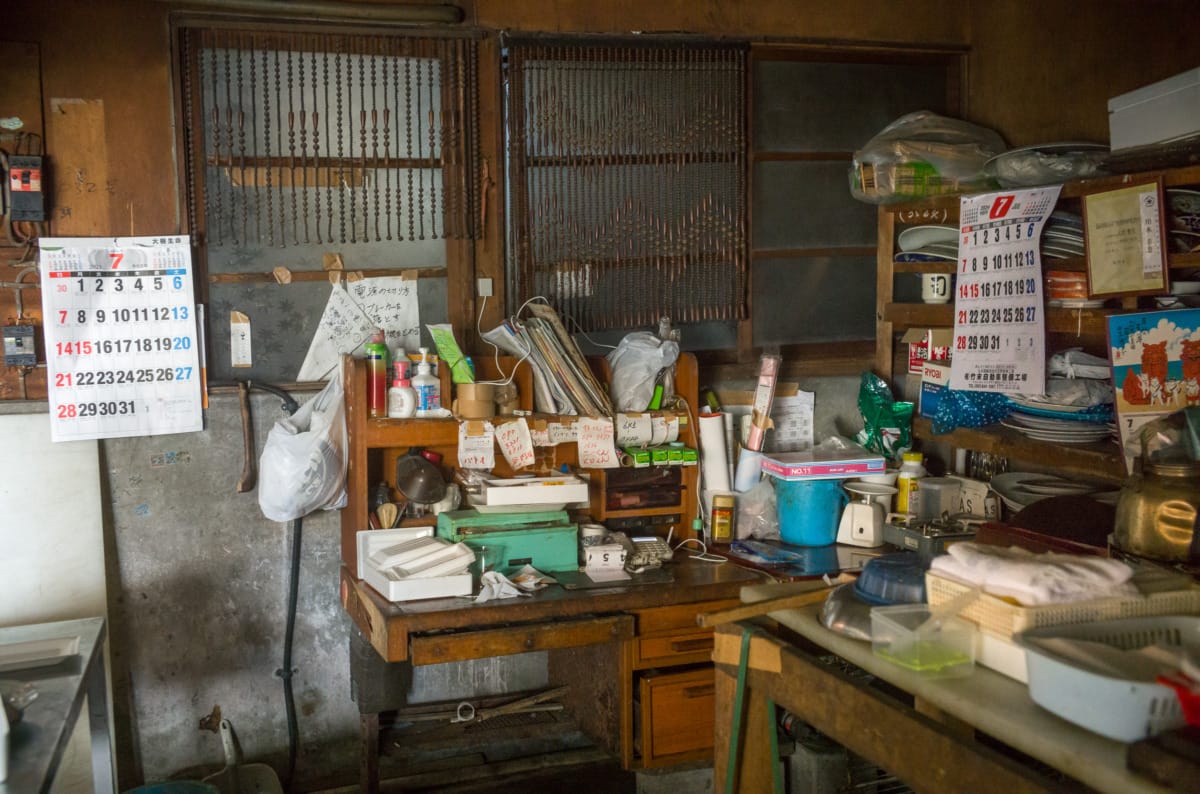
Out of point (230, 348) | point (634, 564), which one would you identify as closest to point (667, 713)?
point (634, 564)

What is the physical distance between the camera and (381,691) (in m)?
3.39

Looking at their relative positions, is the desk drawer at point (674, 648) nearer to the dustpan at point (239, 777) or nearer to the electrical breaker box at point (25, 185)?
the dustpan at point (239, 777)

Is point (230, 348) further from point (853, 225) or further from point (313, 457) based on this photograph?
point (853, 225)

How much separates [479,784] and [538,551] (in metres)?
0.90

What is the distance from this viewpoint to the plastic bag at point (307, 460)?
3268mm

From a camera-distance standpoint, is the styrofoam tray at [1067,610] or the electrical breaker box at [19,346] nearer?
the styrofoam tray at [1067,610]

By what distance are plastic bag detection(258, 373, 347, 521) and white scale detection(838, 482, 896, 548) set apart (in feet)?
5.65

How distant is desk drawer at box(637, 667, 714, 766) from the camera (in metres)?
3.14

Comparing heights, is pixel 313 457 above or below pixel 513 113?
Result: below

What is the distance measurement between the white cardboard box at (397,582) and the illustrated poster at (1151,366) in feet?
5.89

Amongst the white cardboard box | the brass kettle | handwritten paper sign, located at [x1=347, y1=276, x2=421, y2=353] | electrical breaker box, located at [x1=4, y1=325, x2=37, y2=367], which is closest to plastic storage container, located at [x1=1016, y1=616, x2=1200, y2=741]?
the brass kettle

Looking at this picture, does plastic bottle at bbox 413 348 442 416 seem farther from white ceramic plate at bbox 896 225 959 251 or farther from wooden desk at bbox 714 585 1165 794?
white ceramic plate at bbox 896 225 959 251

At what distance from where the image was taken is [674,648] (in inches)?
125

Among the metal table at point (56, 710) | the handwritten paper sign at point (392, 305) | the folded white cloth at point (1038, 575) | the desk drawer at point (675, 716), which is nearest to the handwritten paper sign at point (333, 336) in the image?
the handwritten paper sign at point (392, 305)
